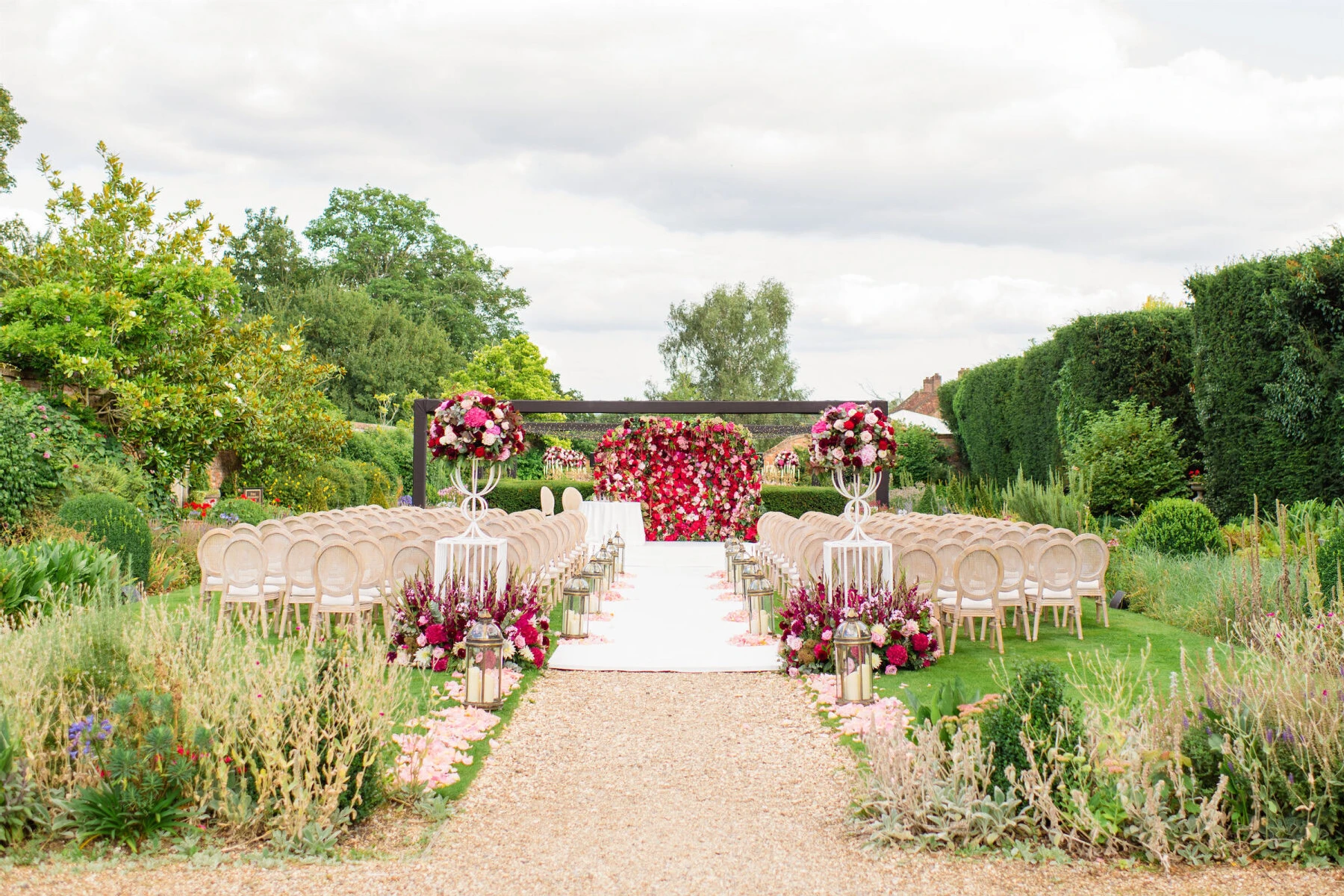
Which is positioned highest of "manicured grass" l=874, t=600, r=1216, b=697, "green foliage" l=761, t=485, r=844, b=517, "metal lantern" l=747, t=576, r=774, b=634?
"green foliage" l=761, t=485, r=844, b=517

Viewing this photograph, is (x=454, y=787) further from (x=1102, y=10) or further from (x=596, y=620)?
(x=1102, y=10)

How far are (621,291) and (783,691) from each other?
1114 inches

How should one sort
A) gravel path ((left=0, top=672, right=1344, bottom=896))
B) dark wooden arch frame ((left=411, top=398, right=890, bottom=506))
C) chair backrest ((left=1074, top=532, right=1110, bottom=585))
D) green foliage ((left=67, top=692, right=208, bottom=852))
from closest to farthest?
gravel path ((left=0, top=672, right=1344, bottom=896))
green foliage ((left=67, top=692, right=208, bottom=852))
chair backrest ((left=1074, top=532, right=1110, bottom=585))
dark wooden arch frame ((left=411, top=398, right=890, bottom=506))

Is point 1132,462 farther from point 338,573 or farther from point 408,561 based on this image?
point 338,573

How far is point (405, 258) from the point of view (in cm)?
3875

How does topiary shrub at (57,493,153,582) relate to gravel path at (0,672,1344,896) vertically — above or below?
above

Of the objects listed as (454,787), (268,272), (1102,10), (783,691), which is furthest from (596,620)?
(268,272)

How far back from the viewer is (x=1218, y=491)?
41.0 ft

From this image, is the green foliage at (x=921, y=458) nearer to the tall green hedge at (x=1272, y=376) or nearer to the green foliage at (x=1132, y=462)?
the green foliage at (x=1132, y=462)

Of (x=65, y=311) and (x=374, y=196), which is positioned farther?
(x=374, y=196)

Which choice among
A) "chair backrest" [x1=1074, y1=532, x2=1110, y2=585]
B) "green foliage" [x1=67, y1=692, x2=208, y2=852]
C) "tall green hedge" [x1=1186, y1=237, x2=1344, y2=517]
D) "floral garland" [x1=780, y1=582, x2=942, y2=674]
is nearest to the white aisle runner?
"floral garland" [x1=780, y1=582, x2=942, y2=674]

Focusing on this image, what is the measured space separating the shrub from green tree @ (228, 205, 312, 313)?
76.9ft

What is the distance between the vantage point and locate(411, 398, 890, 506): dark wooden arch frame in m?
17.3

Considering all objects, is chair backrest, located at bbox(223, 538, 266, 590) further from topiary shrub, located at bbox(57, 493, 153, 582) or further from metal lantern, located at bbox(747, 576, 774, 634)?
metal lantern, located at bbox(747, 576, 774, 634)
